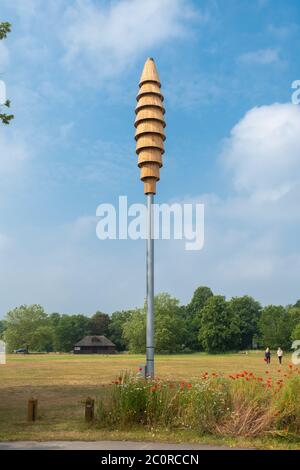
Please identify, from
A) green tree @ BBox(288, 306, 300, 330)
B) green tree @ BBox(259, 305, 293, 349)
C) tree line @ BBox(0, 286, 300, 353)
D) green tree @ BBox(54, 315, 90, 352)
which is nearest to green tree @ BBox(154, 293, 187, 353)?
tree line @ BBox(0, 286, 300, 353)

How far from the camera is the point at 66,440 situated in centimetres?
1105

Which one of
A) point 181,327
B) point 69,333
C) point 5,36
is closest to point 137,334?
point 181,327

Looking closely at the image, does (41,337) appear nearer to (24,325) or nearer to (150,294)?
(24,325)

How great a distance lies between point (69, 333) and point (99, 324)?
29.1ft

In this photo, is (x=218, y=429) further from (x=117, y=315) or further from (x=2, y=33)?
(x=117, y=315)

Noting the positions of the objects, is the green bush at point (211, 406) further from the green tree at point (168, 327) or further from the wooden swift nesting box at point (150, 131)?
the green tree at point (168, 327)

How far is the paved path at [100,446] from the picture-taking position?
33.1 feet

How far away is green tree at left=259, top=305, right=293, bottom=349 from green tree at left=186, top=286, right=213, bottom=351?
14028 mm

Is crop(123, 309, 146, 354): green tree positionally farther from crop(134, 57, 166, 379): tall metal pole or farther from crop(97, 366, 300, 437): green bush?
crop(97, 366, 300, 437): green bush

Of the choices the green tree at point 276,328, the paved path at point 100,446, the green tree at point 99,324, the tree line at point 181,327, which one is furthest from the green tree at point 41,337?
the paved path at point 100,446

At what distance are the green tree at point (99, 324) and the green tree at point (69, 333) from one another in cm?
193

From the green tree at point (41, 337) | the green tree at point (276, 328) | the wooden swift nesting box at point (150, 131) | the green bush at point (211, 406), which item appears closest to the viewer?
the green bush at point (211, 406)

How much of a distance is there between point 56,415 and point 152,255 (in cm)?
565

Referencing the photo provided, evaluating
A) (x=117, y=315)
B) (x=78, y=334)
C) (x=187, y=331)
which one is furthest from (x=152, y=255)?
(x=117, y=315)
